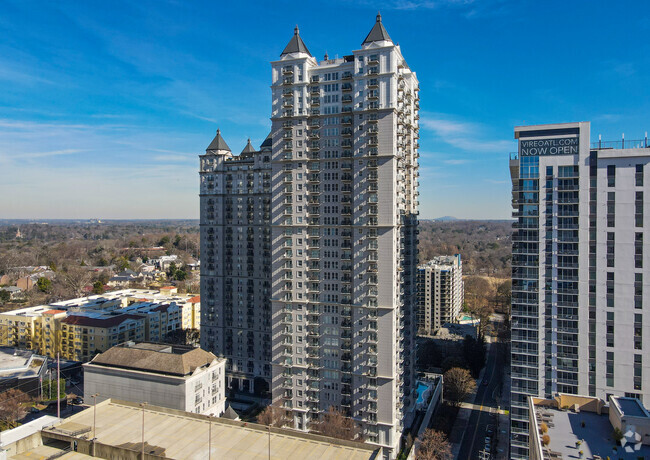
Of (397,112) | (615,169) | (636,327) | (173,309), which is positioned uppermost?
(397,112)

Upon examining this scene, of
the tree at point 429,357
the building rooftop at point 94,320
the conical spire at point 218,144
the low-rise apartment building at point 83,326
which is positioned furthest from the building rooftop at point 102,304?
the tree at point 429,357

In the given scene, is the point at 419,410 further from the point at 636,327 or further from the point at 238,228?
the point at 238,228

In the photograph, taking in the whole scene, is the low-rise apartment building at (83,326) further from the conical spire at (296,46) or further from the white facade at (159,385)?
the conical spire at (296,46)

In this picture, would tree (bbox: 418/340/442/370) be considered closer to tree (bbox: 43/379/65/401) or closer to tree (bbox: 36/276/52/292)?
tree (bbox: 43/379/65/401)

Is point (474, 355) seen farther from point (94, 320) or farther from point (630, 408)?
point (94, 320)

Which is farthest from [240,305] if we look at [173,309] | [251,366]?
[173,309]

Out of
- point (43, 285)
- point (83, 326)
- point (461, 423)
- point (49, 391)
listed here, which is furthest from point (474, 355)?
point (43, 285)
